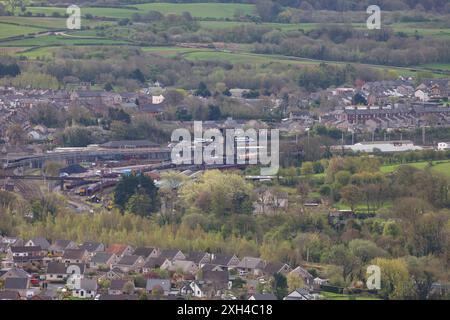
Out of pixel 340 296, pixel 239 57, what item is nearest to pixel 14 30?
pixel 239 57

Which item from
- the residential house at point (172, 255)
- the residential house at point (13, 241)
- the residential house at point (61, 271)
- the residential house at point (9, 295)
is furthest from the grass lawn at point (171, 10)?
the residential house at point (9, 295)

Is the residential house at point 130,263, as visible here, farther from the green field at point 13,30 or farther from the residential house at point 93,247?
the green field at point 13,30

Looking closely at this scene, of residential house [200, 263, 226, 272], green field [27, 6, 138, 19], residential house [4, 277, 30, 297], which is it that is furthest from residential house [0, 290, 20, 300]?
green field [27, 6, 138, 19]

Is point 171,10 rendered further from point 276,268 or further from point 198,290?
point 198,290

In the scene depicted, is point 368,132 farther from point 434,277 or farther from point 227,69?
point 434,277

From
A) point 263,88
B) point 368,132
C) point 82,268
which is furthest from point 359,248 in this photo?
point 263,88

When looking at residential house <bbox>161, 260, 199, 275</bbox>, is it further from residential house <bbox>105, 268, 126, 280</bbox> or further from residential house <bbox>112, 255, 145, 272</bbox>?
residential house <bbox>105, 268, 126, 280</bbox>
